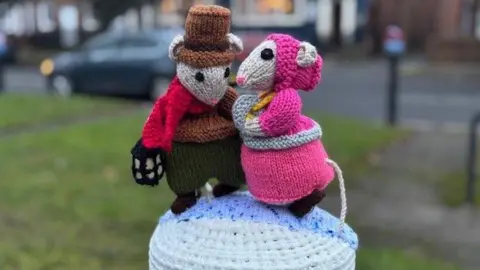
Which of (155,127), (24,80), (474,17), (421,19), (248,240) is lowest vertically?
(24,80)

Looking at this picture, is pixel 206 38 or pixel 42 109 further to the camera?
pixel 42 109

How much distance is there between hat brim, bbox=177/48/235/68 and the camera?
2633mm

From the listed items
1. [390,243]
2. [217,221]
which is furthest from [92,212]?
[217,221]

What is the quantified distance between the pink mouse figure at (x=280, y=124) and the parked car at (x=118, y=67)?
525 inches

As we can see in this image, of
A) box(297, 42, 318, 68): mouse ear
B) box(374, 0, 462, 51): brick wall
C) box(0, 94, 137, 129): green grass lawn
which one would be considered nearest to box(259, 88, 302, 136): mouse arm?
box(297, 42, 318, 68): mouse ear

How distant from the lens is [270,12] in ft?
99.5

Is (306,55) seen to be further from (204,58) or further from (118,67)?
(118,67)

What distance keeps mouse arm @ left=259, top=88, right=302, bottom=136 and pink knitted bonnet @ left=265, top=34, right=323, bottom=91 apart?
6 centimetres

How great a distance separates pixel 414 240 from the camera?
5855mm

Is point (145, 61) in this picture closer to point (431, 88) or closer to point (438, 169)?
point (431, 88)

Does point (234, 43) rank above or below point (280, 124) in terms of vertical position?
above

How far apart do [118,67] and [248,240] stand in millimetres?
14263

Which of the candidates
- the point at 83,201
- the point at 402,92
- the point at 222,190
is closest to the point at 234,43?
the point at 222,190

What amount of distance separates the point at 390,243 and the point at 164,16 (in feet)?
99.6
